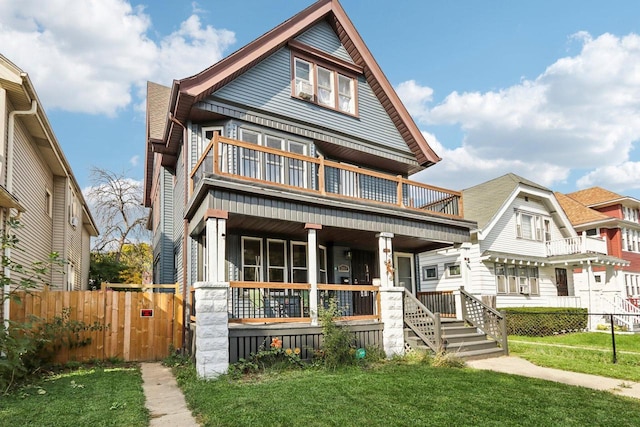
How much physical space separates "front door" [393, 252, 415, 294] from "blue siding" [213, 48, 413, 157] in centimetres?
377

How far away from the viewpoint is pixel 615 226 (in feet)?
86.0

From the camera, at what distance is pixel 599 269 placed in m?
25.1

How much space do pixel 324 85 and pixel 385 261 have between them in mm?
5996

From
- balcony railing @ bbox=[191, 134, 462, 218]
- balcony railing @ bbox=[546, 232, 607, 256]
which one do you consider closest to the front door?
balcony railing @ bbox=[191, 134, 462, 218]

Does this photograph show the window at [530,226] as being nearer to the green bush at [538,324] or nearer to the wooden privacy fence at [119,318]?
the green bush at [538,324]

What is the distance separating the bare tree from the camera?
31.9m

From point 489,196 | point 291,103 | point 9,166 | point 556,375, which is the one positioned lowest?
point 556,375

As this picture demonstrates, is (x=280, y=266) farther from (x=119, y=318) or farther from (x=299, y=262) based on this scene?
(x=119, y=318)

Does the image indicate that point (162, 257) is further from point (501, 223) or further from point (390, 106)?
point (501, 223)

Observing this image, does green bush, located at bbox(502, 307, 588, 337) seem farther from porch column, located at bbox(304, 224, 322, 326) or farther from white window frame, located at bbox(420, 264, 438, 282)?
porch column, located at bbox(304, 224, 322, 326)

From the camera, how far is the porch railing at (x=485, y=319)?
11.7 metres

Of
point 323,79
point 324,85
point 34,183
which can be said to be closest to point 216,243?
point 34,183

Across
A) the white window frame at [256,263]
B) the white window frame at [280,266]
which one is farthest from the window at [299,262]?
the white window frame at [256,263]

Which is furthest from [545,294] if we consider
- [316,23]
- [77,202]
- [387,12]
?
[77,202]
